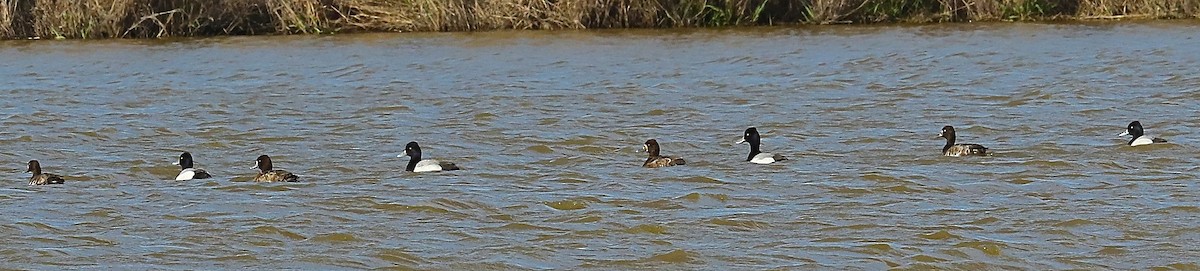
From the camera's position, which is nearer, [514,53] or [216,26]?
[514,53]

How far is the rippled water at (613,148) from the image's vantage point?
8.21 m

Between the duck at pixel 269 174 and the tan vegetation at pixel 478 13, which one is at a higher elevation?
the duck at pixel 269 174

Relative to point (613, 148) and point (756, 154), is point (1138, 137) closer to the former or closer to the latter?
point (756, 154)

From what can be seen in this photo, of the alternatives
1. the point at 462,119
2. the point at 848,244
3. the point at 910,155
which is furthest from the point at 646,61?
the point at 848,244

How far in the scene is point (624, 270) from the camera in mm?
7672

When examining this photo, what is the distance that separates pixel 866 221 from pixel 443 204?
84.2 inches

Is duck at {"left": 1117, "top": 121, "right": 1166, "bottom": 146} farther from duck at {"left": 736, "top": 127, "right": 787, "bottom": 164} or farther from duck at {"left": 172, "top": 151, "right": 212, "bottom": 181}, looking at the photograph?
duck at {"left": 172, "top": 151, "right": 212, "bottom": 181}

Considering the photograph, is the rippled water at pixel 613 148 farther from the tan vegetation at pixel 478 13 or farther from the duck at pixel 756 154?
the tan vegetation at pixel 478 13

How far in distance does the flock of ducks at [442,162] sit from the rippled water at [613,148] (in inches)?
4.5

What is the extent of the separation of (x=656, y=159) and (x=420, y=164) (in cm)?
134

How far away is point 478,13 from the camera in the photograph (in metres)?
21.9

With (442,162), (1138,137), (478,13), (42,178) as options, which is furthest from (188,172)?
(478,13)

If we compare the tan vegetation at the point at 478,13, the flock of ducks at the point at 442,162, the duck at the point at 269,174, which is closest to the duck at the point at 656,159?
the flock of ducks at the point at 442,162

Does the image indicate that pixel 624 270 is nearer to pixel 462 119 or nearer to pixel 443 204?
pixel 443 204
